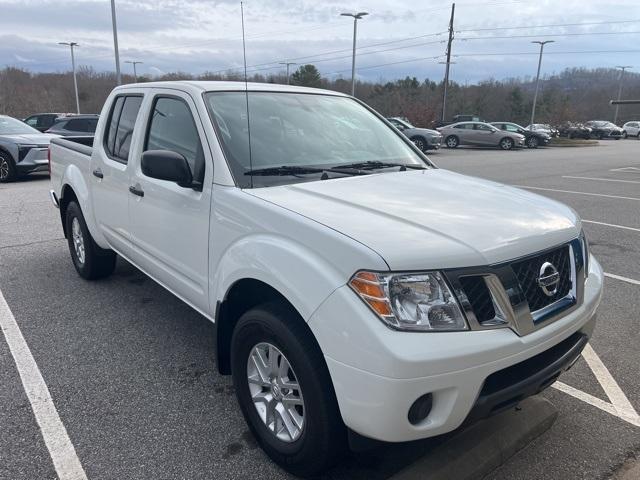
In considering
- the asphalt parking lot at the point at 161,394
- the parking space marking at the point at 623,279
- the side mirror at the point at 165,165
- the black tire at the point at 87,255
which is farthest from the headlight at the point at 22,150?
the parking space marking at the point at 623,279

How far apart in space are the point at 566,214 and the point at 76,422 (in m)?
2.98

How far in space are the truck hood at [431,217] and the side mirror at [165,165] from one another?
453 millimetres

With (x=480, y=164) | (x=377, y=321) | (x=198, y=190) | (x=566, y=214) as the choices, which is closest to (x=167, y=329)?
(x=198, y=190)

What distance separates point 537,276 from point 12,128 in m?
14.4

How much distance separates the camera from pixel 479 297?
2072 mm

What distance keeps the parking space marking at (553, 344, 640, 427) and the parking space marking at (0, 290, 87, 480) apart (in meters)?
2.90

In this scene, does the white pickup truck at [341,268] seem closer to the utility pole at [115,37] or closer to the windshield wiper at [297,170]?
the windshield wiper at [297,170]

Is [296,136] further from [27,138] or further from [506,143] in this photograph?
[506,143]

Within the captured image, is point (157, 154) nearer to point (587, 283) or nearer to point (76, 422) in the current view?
point (76, 422)

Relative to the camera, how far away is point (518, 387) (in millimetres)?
2137

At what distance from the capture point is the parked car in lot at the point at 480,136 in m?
28.1

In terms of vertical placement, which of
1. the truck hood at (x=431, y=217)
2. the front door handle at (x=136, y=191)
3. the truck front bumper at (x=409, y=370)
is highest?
the truck hood at (x=431, y=217)

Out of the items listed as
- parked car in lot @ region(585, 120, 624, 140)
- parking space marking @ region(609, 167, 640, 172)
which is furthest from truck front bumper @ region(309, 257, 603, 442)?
parked car in lot @ region(585, 120, 624, 140)

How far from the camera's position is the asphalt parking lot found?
2.60 metres
